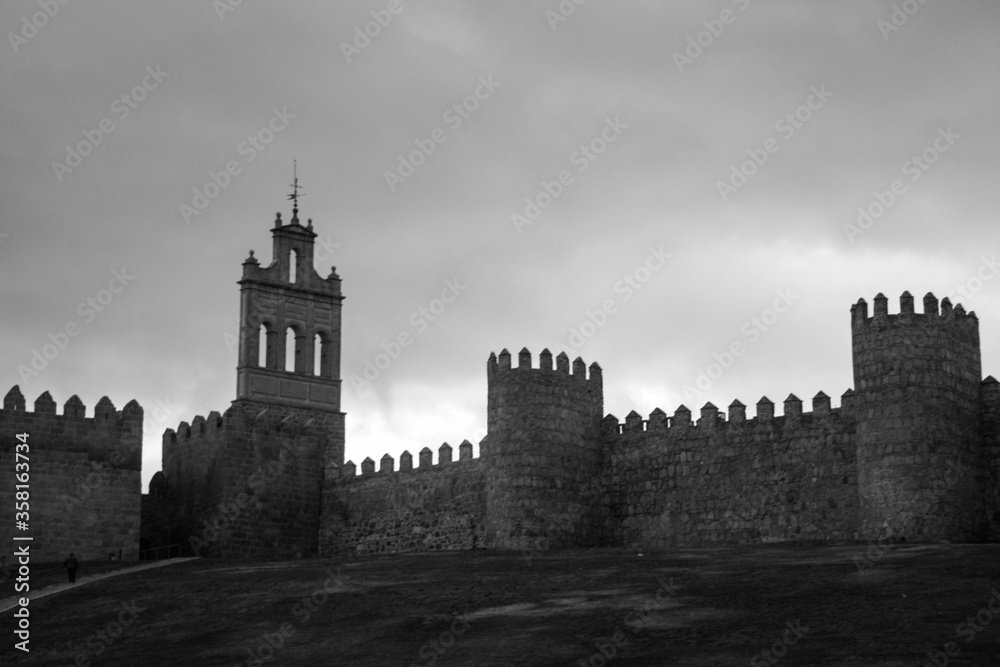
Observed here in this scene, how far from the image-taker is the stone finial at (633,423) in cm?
4275

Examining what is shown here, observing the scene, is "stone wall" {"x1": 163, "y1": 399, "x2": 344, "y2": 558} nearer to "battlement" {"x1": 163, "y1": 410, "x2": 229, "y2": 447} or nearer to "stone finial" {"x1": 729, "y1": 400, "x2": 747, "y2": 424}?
"battlement" {"x1": 163, "y1": 410, "x2": 229, "y2": 447}

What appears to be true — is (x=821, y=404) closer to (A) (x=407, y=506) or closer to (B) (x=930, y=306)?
(B) (x=930, y=306)

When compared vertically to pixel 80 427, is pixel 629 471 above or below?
below

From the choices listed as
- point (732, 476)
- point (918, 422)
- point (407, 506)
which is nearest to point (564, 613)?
point (918, 422)

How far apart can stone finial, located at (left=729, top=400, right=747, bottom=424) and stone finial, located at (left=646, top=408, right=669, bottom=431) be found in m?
1.79

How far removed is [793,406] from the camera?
39844 mm

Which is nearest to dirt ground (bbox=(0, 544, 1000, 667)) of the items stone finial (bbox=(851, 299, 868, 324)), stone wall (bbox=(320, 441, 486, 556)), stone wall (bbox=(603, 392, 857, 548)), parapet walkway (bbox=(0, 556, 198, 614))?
parapet walkway (bbox=(0, 556, 198, 614))

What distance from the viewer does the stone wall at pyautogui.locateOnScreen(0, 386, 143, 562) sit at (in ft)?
146

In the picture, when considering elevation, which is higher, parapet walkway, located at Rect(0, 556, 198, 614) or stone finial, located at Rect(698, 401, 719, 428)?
stone finial, located at Rect(698, 401, 719, 428)

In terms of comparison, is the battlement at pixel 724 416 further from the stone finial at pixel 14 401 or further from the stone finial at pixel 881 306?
the stone finial at pixel 14 401

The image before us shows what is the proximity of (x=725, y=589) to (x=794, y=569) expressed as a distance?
196 cm

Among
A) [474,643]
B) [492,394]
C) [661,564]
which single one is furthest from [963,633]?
[492,394]

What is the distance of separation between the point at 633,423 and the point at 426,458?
6.33 metres

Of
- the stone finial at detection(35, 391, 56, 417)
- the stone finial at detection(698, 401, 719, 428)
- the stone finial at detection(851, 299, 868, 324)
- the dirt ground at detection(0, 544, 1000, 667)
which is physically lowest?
the dirt ground at detection(0, 544, 1000, 667)
